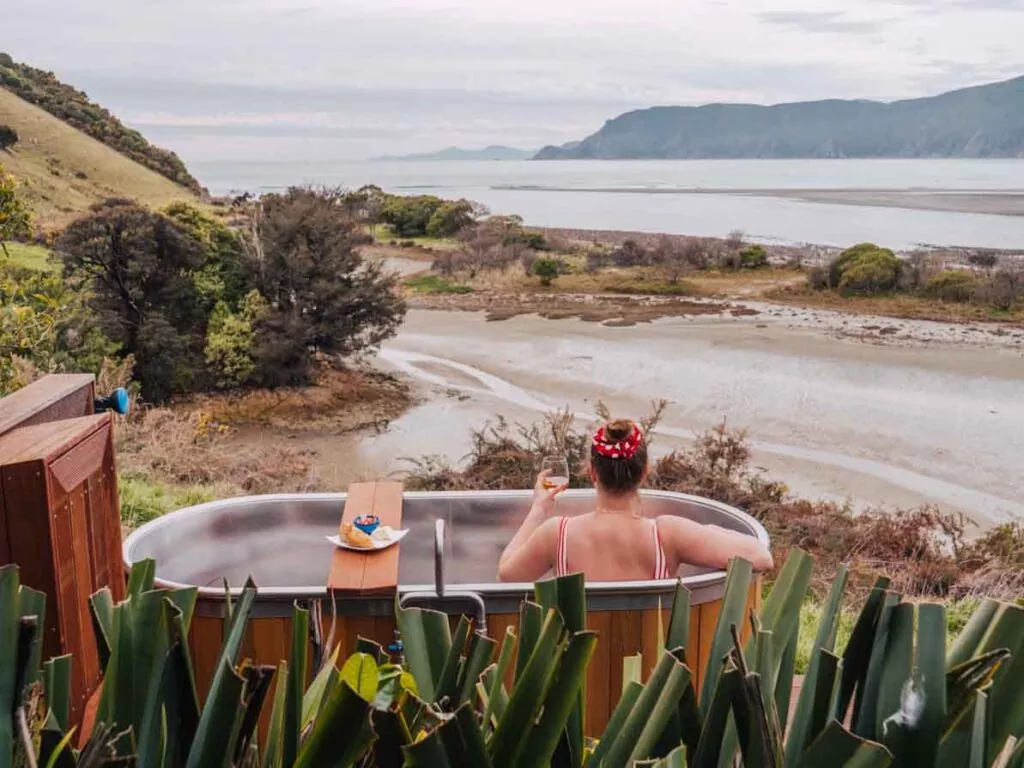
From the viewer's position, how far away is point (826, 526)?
8898 millimetres

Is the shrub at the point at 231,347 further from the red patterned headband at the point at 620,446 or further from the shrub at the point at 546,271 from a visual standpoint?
the red patterned headband at the point at 620,446

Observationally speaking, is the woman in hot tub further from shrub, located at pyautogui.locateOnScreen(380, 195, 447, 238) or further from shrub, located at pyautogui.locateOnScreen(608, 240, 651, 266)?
shrub, located at pyautogui.locateOnScreen(380, 195, 447, 238)

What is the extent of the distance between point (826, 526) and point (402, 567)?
5.76m

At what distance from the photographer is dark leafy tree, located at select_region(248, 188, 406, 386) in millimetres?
17922

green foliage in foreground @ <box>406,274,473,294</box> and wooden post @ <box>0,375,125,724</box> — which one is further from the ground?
wooden post @ <box>0,375,125,724</box>

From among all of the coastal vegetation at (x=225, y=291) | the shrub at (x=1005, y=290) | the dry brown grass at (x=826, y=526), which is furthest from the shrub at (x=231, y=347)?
the shrub at (x=1005, y=290)

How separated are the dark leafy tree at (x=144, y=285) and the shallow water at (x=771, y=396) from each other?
3.88 metres

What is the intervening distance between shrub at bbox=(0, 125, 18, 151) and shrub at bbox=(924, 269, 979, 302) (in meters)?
26.6

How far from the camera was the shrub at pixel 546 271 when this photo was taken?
31331mm

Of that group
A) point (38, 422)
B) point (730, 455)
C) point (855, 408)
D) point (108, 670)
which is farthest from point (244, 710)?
point (855, 408)

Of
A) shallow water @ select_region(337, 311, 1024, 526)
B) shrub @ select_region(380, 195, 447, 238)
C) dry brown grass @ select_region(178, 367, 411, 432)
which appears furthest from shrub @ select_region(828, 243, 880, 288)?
shrub @ select_region(380, 195, 447, 238)

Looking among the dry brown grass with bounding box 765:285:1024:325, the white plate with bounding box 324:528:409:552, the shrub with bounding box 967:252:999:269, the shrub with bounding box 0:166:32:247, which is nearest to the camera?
the white plate with bounding box 324:528:409:552

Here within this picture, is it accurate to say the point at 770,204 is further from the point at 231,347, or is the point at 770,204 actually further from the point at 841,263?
the point at 231,347

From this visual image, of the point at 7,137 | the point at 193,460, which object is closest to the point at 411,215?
the point at 7,137
